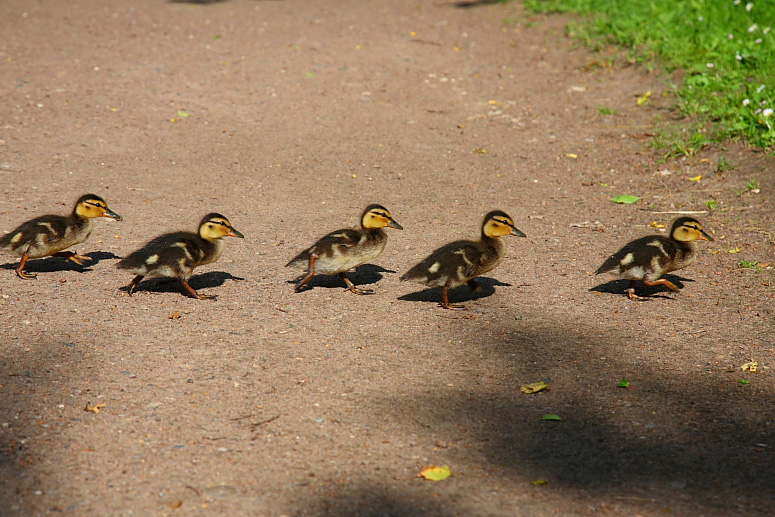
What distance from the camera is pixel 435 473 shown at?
4328 millimetres

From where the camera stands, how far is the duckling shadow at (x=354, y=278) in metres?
7.15

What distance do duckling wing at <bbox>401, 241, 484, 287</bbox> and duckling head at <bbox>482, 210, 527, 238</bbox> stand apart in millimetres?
312

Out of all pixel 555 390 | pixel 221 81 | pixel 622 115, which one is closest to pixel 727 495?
pixel 555 390

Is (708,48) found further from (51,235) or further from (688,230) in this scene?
(51,235)

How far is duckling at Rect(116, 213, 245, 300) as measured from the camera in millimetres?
6477

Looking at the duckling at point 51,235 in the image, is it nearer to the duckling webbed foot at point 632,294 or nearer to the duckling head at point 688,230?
the duckling webbed foot at point 632,294

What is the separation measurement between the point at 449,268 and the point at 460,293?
0.63 meters

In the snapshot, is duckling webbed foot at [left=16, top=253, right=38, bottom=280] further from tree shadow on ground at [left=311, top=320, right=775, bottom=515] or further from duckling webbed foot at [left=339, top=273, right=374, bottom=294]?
tree shadow on ground at [left=311, top=320, right=775, bottom=515]

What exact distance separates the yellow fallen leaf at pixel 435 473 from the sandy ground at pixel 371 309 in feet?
0.18

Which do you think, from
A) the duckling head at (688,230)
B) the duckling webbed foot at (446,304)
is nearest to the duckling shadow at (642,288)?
the duckling head at (688,230)

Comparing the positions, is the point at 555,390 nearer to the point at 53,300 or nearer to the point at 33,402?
the point at 33,402

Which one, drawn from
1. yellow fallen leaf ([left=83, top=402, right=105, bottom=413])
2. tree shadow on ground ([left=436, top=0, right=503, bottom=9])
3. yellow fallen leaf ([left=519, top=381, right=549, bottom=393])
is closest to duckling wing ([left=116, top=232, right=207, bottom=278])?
yellow fallen leaf ([left=83, top=402, right=105, bottom=413])

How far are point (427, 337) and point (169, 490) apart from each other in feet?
8.19

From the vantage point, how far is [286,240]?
7.92 m
